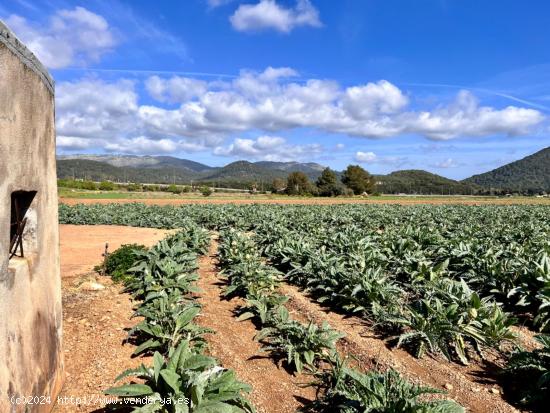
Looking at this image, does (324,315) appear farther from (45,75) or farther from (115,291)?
(45,75)

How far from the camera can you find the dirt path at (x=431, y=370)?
3.75 metres

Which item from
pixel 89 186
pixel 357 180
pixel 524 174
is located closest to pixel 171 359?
pixel 89 186

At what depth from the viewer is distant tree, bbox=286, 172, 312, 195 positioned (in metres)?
90.8

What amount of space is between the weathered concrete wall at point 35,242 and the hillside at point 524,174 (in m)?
186

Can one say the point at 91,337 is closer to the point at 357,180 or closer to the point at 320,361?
the point at 320,361

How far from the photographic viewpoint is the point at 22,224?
326 cm

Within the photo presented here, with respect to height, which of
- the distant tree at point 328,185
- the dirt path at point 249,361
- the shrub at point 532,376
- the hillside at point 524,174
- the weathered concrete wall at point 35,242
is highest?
the hillside at point 524,174

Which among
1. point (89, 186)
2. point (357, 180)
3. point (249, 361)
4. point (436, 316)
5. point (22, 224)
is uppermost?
point (357, 180)

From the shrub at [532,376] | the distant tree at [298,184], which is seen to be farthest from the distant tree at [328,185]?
the shrub at [532,376]

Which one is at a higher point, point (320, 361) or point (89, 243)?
point (89, 243)

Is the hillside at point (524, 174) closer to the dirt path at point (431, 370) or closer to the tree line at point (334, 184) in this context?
the tree line at point (334, 184)

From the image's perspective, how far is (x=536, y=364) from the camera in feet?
12.8

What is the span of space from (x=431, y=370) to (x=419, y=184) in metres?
163

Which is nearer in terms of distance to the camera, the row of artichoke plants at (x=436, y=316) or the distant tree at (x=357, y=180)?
→ the row of artichoke plants at (x=436, y=316)
